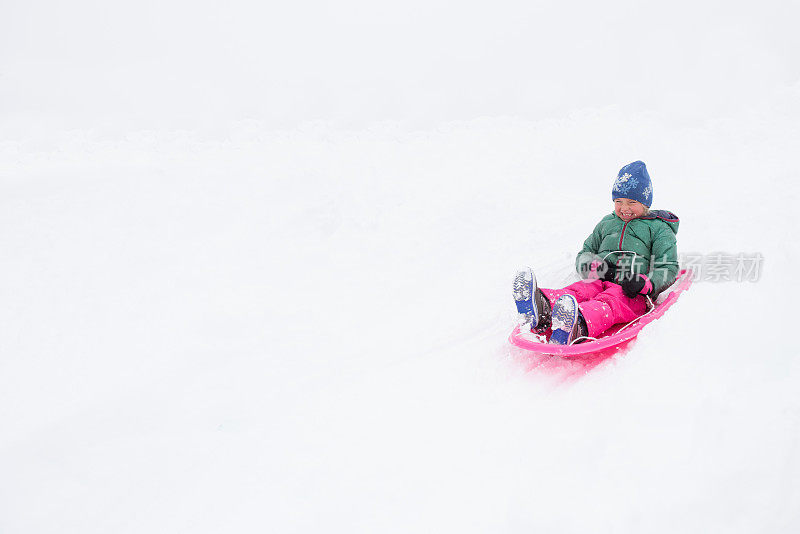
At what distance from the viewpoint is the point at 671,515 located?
1.72 meters

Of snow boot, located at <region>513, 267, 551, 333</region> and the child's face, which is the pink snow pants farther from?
the child's face

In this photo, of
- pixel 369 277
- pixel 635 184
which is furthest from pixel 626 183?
pixel 369 277

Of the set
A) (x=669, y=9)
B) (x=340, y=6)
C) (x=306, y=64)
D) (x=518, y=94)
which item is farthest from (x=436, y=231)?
(x=669, y=9)

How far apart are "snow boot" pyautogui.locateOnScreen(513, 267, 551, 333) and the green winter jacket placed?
571 millimetres

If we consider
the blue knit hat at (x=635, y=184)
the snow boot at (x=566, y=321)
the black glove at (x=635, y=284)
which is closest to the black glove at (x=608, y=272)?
the black glove at (x=635, y=284)

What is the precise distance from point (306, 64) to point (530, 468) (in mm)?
7995

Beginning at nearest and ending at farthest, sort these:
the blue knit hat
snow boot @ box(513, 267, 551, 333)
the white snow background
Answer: the white snow background, snow boot @ box(513, 267, 551, 333), the blue knit hat

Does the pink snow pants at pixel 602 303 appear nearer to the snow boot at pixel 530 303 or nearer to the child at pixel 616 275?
the child at pixel 616 275

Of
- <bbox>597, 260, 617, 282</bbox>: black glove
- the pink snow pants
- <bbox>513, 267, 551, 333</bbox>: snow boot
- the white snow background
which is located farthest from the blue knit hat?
<bbox>513, 267, 551, 333</bbox>: snow boot

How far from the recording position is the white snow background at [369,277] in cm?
201

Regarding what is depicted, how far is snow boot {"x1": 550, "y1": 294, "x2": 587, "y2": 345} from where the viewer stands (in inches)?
103

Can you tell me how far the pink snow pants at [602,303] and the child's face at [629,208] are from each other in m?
0.45

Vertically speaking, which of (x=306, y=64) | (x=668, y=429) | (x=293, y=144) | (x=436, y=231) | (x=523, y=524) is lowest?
(x=523, y=524)

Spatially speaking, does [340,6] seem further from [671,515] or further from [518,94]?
[671,515]
